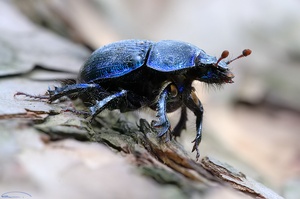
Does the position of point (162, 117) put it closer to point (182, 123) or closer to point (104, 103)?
point (104, 103)

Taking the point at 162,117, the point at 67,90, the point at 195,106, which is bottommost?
the point at 67,90

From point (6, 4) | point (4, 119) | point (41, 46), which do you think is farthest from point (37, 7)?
point (4, 119)

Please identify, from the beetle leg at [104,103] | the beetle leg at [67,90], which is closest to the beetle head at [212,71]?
the beetle leg at [104,103]

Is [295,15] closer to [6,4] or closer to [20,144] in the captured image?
[6,4]

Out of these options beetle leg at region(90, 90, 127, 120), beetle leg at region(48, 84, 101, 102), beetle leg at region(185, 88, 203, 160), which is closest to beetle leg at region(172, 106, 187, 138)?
beetle leg at region(185, 88, 203, 160)

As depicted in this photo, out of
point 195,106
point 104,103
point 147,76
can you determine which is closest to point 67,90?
point 104,103

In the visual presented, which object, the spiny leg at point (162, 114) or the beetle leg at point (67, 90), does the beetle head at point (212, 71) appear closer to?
the spiny leg at point (162, 114)

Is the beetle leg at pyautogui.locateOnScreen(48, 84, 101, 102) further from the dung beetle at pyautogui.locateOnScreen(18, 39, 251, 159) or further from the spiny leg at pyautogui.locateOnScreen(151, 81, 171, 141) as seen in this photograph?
the spiny leg at pyautogui.locateOnScreen(151, 81, 171, 141)

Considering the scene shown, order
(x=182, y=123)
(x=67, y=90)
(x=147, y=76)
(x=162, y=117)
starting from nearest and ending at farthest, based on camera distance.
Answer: (x=162, y=117) → (x=67, y=90) → (x=147, y=76) → (x=182, y=123)
